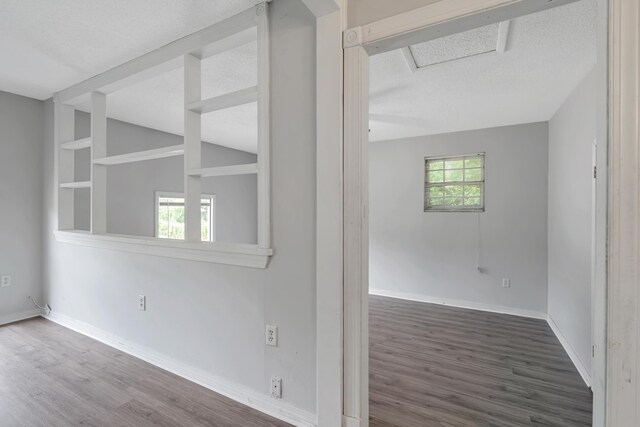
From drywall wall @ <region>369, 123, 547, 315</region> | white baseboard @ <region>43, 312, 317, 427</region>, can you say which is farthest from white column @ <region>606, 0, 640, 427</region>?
drywall wall @ <region>369, 123, 547, 315</region>

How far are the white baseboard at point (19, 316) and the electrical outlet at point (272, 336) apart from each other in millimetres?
3357

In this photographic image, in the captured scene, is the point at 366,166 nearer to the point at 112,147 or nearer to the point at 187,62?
the point at 187,62

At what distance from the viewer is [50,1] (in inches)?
72.8

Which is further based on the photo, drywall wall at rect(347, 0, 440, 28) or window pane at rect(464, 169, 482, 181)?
window pane at rect(464, 169, 482, 181)

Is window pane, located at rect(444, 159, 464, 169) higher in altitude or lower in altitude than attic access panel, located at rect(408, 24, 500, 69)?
lower

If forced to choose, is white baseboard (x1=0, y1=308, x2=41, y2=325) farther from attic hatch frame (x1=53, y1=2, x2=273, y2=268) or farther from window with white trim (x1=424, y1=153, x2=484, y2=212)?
window with white trim (x1=424, y1=153, x2=484, y2=212)

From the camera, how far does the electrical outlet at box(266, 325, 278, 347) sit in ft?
6.15

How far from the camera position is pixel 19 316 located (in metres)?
3.44

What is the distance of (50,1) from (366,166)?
2.10 m

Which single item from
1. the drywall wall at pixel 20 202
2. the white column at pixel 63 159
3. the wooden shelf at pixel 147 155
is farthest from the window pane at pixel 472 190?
the drywall wall at pixel 20 202

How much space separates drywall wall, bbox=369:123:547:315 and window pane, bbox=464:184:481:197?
6.1 inches

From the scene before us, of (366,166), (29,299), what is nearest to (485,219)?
(366,166)

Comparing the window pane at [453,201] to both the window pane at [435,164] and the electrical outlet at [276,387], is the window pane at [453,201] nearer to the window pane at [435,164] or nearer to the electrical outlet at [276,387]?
the window pane at [435,164]

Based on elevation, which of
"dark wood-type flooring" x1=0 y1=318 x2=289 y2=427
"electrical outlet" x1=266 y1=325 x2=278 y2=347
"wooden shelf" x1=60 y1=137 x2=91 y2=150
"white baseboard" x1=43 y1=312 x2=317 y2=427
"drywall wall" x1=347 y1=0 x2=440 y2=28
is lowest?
"dark wood-type flooring" x1=0 y1=318 x2=289 y2=427
